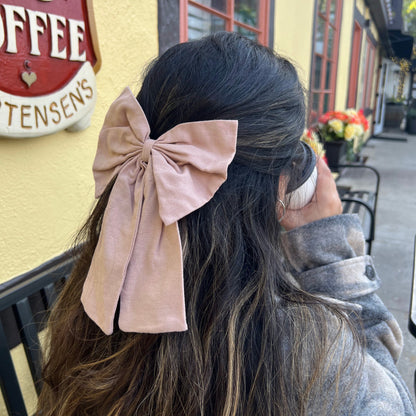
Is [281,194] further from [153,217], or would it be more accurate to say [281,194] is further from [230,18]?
[230,18]

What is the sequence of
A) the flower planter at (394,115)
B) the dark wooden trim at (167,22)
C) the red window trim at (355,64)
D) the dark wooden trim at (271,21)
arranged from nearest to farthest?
the dark wooden trim at (167,22) → the dark wooden trim at (271,21) → the red window trim at (355,64) → the flower planter at (394,115)

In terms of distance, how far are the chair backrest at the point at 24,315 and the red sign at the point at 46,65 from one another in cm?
49

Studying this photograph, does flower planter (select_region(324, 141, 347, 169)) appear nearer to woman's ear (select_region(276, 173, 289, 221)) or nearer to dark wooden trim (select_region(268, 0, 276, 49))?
dark wooden trim (select_region(268, 0, 276, 49))

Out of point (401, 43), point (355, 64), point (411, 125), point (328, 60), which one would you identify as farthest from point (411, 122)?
point (328, 60)

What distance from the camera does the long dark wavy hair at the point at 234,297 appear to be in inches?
27.8

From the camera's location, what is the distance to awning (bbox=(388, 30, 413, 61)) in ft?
37.8

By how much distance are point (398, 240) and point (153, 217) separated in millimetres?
3829

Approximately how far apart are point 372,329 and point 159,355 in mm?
643

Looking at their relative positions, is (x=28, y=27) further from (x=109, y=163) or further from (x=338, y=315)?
(x=338, y=315)

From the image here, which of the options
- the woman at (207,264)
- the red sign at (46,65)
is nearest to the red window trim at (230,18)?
the red sign at (46,65)

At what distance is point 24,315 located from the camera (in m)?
1.27

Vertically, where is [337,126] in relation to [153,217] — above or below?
below

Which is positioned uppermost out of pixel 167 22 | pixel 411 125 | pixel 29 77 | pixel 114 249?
pixel 167 22

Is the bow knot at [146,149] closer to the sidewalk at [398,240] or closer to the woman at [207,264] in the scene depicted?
the woman at [207,264]
